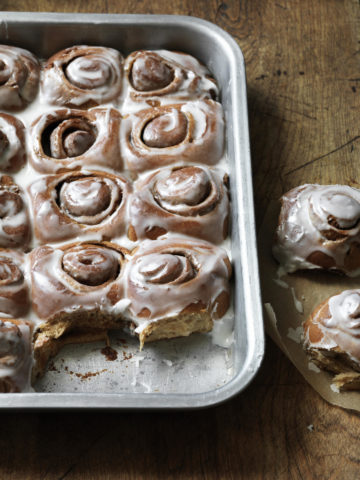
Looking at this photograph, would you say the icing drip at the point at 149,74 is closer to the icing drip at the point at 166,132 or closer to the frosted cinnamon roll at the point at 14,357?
the icing drip at the point at 166,132

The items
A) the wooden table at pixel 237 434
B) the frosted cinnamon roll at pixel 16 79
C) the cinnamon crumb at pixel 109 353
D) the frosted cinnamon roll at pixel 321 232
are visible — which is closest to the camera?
the wooden table at pixel 237 434

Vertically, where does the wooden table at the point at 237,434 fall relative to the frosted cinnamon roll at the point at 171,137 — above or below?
below

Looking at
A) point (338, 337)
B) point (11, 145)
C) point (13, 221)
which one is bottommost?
point (338, 337)

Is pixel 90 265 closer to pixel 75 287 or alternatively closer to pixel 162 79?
pixel 75 287

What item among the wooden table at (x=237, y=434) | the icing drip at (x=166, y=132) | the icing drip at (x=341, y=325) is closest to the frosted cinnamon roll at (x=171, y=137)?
the icing drip at (x=166, y=132)

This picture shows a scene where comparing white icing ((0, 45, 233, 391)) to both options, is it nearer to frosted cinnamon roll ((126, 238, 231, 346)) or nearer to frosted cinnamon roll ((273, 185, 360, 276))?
frosted cinnamon roll ((126, 238, 231, 346))

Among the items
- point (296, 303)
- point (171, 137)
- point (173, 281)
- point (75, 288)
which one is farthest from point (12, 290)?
point (296, 303)

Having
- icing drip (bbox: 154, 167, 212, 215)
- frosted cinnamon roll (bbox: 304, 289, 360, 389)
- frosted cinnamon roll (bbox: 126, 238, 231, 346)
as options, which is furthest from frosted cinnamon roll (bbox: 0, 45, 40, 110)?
frosted cinnamon roll (bbox: 304, 289, 360, 389)
